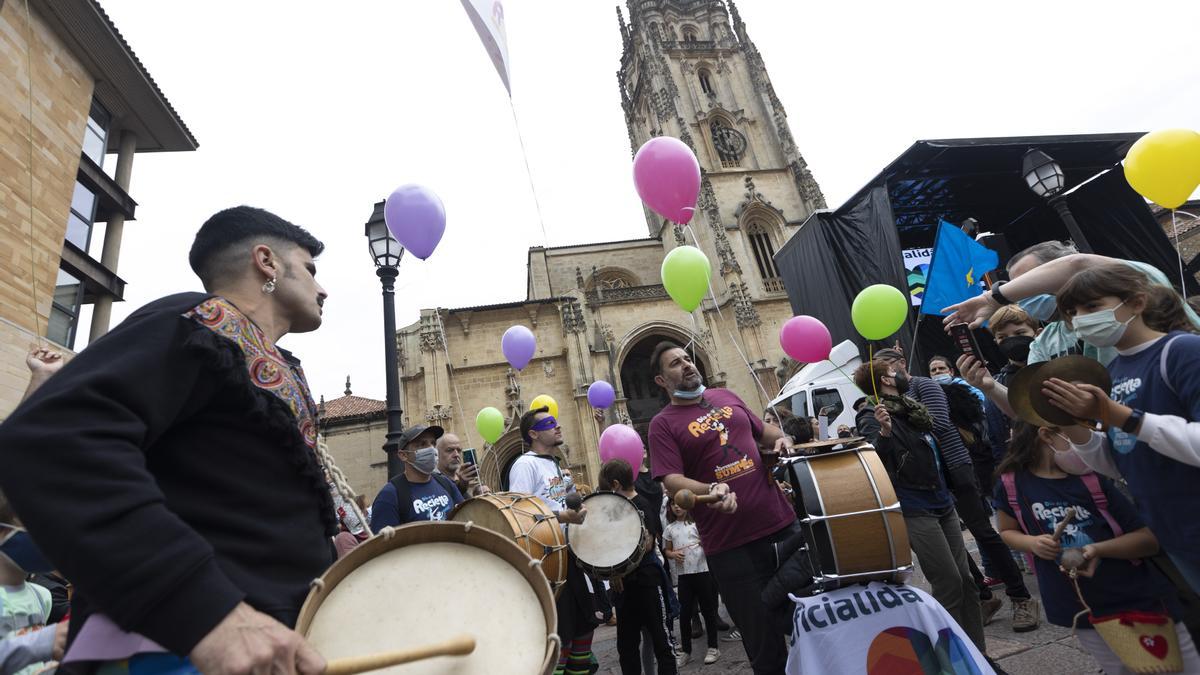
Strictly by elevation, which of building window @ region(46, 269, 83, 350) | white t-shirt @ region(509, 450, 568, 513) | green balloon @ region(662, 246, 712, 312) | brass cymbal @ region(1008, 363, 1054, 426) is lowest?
brass cymbal @ region(1008, 363, 1054, 426)

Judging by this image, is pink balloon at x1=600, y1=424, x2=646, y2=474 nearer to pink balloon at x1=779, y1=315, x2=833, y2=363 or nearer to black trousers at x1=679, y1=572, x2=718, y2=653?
black trousers at x1=679, y1=572, x2=718, y2=653

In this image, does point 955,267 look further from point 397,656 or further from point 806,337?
point 397,656

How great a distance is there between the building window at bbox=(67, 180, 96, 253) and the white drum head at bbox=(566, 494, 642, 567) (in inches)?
530

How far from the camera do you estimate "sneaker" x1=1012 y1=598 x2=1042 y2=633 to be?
11.3 ft

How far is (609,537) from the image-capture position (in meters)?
3.66

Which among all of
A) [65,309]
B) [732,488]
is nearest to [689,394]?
[732,488]

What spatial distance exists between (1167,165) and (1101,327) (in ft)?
15.0

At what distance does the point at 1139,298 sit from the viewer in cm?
197

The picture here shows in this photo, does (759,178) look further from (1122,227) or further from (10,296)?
(10,296)

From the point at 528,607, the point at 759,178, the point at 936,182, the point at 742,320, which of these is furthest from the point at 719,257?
the point at 528,607

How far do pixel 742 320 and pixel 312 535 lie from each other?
21.2 metres

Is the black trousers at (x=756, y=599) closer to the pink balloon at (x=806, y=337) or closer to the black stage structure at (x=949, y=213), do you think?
the pink balloon at (x=806, y=337)

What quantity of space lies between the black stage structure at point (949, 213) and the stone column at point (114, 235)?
53.6 ft

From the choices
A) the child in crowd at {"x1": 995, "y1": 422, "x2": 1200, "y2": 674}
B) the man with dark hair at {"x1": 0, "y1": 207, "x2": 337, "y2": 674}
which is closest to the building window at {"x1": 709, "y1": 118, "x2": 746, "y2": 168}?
the child in crowd at {"x1": 995, "y1": 422, "x2": 1200, "y2": 674}
